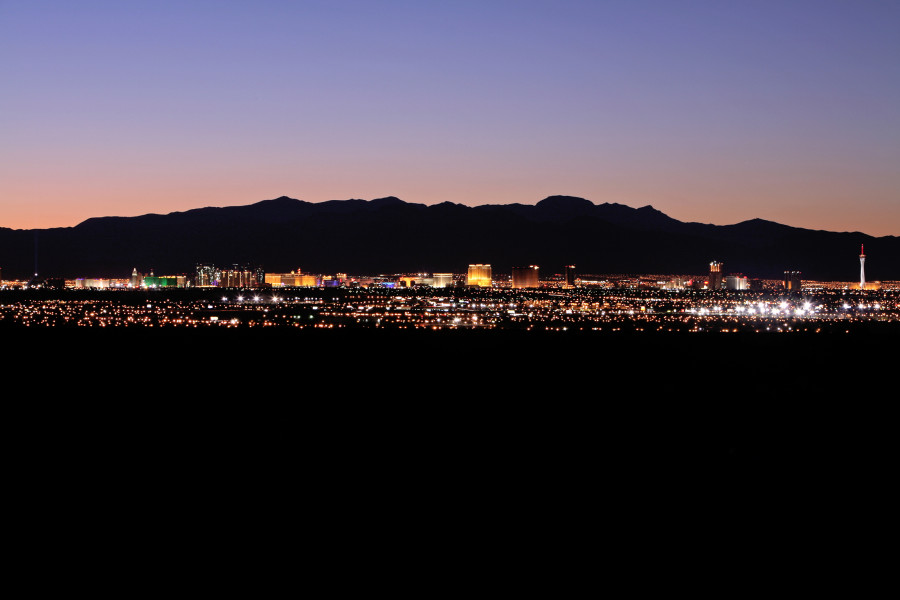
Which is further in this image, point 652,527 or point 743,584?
point 652,527

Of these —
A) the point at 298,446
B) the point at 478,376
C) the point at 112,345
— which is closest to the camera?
the point at 298,446

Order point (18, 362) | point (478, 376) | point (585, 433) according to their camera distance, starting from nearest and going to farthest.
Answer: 1. point (585, 433)
2. point (478, 376)
3. point (18, 362)

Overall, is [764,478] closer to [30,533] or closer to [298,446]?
[298,446]

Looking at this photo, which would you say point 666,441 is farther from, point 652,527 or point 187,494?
point 187,494

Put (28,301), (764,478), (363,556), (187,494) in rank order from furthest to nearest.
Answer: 1. (28,301)
2. (764,478)
3. (187,494)
4. (363,556)

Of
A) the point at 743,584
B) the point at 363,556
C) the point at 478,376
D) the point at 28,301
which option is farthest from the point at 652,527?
the point at 28,301

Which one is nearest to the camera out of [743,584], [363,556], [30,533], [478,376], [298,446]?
[743,584]

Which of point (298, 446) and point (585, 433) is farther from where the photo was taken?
point (585, 433)

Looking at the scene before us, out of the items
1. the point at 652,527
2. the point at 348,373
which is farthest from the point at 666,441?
the point at 348,373

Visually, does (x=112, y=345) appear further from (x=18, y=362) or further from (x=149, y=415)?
(x=149, y=415)
